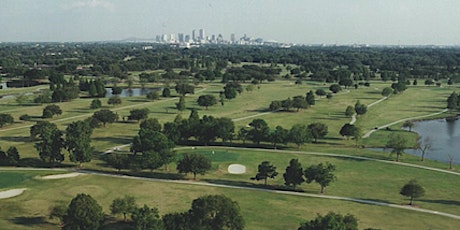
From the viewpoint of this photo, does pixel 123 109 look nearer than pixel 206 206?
No

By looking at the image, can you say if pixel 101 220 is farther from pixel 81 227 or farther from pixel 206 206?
pixel 206 206

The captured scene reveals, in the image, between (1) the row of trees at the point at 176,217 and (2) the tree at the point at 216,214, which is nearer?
(1) the row of trees at the point at 176,217

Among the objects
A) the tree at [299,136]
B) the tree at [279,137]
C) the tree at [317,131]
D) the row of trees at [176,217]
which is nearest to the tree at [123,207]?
the row of trees at [176,217]

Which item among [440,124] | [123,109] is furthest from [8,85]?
[440,124]

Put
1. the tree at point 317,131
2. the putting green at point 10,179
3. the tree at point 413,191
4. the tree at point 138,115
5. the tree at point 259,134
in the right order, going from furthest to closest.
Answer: the tree at point 138,115
the tree at point 317,131
the tree at point 259,134
the putting green at point 10,179
the tree at point 413,191

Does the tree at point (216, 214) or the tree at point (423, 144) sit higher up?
the tree at point (216, 214)

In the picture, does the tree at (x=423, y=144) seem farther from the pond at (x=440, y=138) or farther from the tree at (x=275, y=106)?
the tree at (x=275, y=106)
